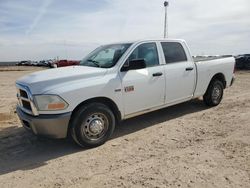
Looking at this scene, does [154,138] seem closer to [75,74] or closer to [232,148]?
[232,148]

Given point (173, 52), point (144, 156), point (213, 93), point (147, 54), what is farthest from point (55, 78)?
point (213, 93)

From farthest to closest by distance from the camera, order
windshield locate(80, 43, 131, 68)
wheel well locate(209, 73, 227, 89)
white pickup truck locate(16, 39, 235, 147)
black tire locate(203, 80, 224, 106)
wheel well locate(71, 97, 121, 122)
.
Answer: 1. wheel well locate(209, 73, 227, 89)
2. black tire locate(203, 80, 224, 106)
3. windshield locate(80, 43, 131, 68)
4. wheel well locate(71, 97, 121, 122)
5. white pickup truck locate(16, 39, 235, 147)

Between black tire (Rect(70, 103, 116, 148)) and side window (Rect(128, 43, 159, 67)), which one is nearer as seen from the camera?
black tire (Rect(70, 103, 116, 148))

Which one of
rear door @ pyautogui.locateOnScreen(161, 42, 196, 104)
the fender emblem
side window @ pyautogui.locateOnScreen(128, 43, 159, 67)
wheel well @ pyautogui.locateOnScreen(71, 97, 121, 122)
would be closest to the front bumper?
wheel well @ pyautogui.locateOnScreen(71, 97, 121, 122)

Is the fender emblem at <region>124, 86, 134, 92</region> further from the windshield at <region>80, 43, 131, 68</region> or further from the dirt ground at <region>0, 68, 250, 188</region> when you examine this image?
the dirt ground at <region>0, 68, 250, 188</region>

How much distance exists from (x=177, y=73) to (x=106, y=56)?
1672 mm

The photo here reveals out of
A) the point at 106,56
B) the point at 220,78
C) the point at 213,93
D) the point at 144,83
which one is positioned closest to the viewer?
the point at 144,83

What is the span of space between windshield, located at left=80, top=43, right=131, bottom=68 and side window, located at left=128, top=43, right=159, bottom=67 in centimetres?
23

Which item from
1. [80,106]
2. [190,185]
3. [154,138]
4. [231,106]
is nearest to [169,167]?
[190,185]

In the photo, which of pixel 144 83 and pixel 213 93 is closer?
pixel 144 83

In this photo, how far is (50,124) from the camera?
14.9ft

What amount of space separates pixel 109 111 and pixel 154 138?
1.02 m

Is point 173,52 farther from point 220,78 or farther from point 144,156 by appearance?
point 144,156

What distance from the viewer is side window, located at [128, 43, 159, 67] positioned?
19.0ft
